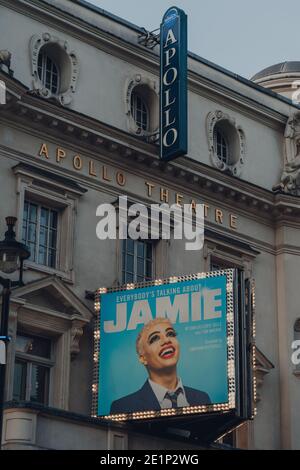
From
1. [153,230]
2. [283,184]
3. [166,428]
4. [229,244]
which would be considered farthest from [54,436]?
[283,184]

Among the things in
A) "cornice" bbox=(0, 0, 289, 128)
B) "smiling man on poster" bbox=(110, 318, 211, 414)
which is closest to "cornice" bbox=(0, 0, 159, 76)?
"cornice" bbox=(0, 0, 289, 128)

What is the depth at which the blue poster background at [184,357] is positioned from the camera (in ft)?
96.8

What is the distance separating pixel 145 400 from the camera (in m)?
29.6

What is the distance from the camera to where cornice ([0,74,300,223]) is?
31.1 metres

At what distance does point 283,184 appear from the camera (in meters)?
38.1

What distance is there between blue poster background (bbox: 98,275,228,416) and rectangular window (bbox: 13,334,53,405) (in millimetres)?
1409

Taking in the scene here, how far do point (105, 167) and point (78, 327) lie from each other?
475 centimetres

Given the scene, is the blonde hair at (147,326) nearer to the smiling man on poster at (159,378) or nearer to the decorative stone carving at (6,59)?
the smiling man on poster at (159,378)

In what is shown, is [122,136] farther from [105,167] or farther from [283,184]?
[283,184]

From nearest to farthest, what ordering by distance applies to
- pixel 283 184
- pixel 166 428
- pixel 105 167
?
pixel 166 428
pixel 105 167
pixel 283 184

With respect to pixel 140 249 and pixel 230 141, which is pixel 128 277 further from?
pixel 230 141

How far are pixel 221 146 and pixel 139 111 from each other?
3577mm

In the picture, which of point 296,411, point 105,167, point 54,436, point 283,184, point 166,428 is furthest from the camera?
point 283,184
